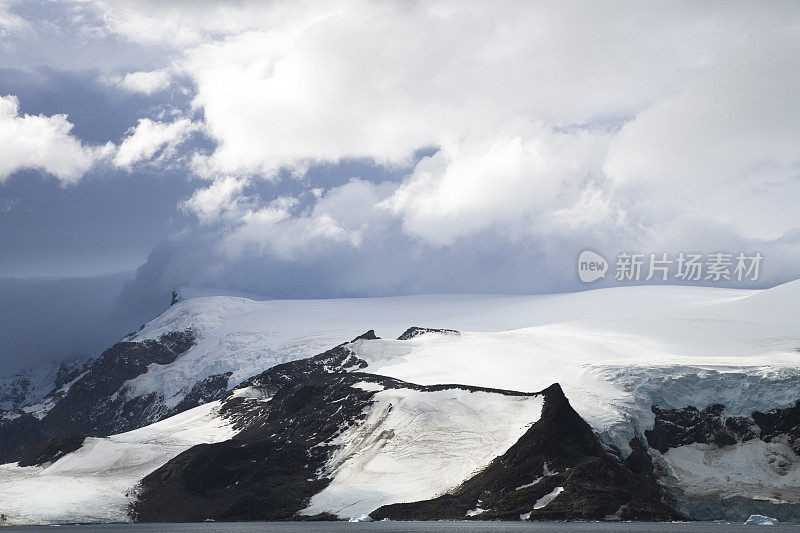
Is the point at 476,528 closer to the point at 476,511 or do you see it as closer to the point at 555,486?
the point at 476,511

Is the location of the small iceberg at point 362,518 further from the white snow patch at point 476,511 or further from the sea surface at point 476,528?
the white snow patch at point 476,511

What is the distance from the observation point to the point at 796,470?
7849 inches

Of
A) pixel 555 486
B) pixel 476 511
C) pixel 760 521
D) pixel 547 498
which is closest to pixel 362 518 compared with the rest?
pixel 476 511

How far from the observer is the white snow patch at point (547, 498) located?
584ft

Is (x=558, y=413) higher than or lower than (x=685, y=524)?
higher

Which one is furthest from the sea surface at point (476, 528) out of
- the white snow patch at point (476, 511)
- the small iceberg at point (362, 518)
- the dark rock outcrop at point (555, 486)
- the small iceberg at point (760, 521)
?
the white snow patch at point (476, 511)

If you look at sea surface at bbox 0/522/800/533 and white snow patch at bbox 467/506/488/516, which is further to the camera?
white snow patch at bbox 467/506/488/516

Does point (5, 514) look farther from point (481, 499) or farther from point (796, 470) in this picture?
point (796, 470)

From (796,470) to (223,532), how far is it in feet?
412

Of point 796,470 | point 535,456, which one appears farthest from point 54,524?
point 796,470

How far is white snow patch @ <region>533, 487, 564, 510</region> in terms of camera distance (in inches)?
7013

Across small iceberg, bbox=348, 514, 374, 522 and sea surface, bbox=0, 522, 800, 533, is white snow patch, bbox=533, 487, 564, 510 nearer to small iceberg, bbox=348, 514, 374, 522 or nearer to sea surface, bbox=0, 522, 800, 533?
sea surface, bbox=0, 522, 800, 533

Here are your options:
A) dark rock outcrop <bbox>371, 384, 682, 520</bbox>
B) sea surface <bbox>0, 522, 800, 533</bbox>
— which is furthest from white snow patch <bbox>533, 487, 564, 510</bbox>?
sea surface <bbox>0, 522, 800, 533</bbox>

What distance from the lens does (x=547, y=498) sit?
180 m
